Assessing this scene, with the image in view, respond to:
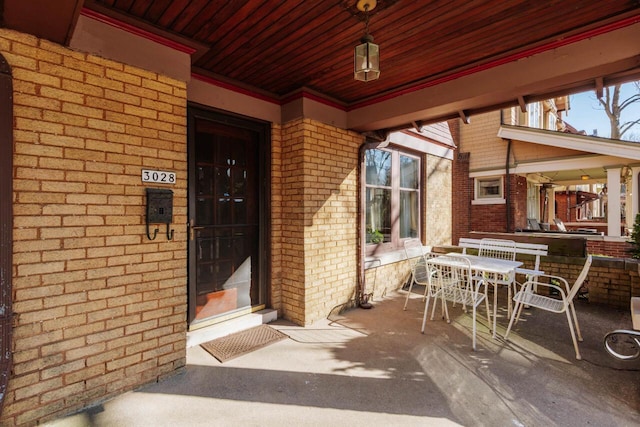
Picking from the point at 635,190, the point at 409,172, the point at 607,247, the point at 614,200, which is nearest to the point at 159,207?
the point at 409,172

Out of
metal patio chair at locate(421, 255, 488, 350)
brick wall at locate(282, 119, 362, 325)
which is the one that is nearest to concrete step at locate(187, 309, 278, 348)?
brick wall at locate(282, 119, 362, 325)

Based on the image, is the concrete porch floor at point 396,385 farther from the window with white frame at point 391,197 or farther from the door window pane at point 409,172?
the door window pane at point 409,172

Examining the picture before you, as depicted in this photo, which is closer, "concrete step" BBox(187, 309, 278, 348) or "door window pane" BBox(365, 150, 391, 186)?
"concrete step" BBox(187, 309, 278, 348)

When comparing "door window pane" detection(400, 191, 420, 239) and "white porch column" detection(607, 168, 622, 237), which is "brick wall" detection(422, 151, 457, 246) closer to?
"door window pane" detection(400, 191, 420, 239)

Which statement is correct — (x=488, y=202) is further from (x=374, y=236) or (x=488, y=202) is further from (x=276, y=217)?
(x=276, y=217)

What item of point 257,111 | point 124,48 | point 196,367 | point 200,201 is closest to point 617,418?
point 196,367

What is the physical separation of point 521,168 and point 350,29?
8003 millimetres

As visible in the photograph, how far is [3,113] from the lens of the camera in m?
1.94

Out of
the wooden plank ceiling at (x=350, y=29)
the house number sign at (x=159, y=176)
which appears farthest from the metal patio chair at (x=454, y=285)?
the house number sign at (x=159, y=176)

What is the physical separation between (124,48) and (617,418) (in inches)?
182

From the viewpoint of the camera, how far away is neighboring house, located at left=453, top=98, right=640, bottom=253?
7238 millimetres

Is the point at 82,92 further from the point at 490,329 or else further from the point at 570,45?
the point at 490,329

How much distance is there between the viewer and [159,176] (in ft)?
8.66

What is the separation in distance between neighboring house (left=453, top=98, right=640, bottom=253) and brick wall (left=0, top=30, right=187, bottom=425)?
873cm
